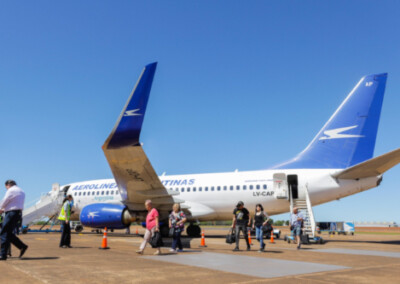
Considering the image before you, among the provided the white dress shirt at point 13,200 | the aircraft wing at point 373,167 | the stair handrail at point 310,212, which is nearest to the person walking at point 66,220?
the white dress shirt at point 13,200

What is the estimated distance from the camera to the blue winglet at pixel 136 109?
1138 centimetres

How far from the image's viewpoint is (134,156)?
46.1 feet

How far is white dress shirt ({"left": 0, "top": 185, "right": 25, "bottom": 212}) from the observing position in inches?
302

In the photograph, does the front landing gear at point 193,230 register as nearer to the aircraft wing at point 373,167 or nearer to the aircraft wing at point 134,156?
the aircraft wing at point 134,156

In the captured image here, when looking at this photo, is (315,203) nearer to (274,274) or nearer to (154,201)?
(154,201)

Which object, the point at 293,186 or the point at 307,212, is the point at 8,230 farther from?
the point at 293,186

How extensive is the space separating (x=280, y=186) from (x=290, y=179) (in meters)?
0.59

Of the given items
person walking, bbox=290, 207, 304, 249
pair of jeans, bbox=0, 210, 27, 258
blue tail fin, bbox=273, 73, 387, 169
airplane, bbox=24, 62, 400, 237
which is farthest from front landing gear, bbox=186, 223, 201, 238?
pair of jeans, bbox=0, 210, 27, 258

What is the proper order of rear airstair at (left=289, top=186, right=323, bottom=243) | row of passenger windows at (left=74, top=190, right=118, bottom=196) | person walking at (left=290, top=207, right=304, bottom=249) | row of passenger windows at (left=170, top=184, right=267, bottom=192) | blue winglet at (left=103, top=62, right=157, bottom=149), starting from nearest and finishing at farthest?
blue winglet at (left=103, top=62, right=157, bottom=149) < person walking at (left=290, top=207, right=304, bottom=249) < rear airstair at (left=289, top=186, right=323, bottom=243) < row of passenger windows at (left=170, top=184, right=267, bottom=192) < row of passenger windows at (left=74, top=190, right=118, bottom=196)

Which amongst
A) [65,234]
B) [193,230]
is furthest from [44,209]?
[65,234]

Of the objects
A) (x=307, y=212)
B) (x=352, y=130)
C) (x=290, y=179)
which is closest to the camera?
(x=307, y=212)

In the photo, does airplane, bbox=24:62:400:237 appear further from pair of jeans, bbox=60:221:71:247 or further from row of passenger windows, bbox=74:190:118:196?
pair of jeans, bbox=60:221:71:247

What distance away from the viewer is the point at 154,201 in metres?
17.7

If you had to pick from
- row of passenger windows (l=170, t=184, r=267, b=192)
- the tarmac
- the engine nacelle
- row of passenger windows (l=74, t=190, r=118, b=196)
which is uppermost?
row of passenger windows (l=170, t=184, r=267, b=192)
